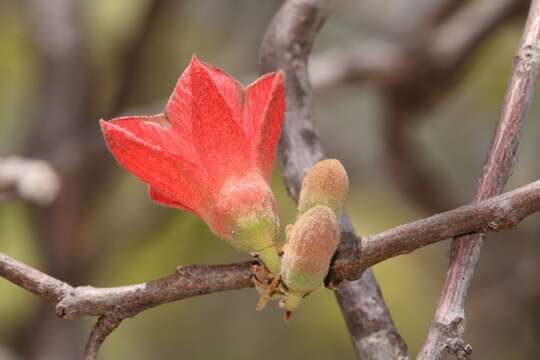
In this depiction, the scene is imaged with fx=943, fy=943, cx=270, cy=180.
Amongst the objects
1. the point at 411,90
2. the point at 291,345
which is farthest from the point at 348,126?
the point at 411,90

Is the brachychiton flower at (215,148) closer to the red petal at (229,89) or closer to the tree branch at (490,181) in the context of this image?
the red petal at (229,89)

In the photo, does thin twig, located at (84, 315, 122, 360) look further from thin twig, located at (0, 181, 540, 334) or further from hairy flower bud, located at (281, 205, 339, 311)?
hairy flower bud, located at (281, 205, 339, 311)

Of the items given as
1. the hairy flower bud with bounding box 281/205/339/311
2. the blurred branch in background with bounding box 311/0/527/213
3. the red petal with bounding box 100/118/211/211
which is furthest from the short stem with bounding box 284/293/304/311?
the blurred branch in background with bounding box 311/0/527/213

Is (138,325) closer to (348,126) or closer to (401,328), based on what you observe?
(401,328)

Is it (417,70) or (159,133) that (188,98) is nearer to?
(159,133)

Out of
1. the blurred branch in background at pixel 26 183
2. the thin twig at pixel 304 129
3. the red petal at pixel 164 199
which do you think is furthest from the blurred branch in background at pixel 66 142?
the red petal at pixel 164 199

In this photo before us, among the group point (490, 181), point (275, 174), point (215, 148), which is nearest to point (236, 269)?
point (215, 148)
